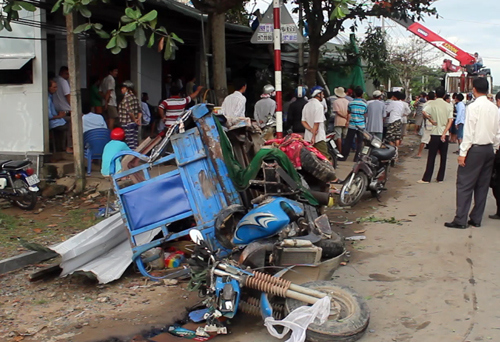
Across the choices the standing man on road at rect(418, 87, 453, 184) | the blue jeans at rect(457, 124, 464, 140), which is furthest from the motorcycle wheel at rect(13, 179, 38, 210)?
the blue jeans at rect(457, 124, 464, 140)

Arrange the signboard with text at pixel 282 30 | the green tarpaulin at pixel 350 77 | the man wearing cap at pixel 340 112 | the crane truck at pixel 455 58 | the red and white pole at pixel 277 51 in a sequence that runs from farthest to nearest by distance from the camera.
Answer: the crane truck at pixel 455 58, the green tarpaulin at pixel 350 77, the man wearing cap at pixel 340 112, the signboard with text at pixel 282 30, the red and white pole at pixel 277 51

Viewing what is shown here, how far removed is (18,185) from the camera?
8.71 metres

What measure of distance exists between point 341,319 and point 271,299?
23.0 inches

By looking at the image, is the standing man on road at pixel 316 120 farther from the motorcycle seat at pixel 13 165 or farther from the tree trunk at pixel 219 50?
the motorcycle seat at pixel 13 165

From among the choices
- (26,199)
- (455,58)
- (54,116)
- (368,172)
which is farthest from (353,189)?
(455,58)

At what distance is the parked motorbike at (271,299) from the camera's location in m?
3.94

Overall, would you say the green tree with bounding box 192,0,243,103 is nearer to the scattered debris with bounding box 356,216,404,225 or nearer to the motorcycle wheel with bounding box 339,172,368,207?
the motorcycle wheel with bounding box 339,172,368,207

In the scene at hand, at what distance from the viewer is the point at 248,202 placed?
583 cm

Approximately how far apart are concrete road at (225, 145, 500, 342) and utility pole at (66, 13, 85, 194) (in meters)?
4.88

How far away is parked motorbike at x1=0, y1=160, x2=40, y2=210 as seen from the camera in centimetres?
867

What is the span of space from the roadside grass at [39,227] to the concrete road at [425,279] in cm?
376

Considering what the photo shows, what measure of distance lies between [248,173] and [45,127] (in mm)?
6148

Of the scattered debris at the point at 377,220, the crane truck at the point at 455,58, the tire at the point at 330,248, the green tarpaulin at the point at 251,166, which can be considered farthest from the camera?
the crane truck at the point at 455,58

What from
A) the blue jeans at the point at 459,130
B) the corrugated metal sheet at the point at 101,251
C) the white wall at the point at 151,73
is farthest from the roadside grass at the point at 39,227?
the blue jeans at the point at 459,130
